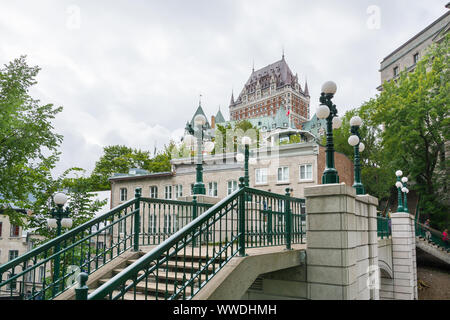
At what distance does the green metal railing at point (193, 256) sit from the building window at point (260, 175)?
23.7 meters

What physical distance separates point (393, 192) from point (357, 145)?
114 feet

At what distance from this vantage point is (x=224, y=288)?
16.8ft

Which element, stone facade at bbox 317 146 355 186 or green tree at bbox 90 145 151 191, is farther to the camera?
green tree at bbox 90 145 151 191

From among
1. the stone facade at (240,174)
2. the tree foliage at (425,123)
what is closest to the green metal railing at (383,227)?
the stone facade at (240,174)

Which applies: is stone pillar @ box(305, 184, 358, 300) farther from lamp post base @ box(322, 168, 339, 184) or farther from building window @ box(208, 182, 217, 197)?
building window @ box(208, 182, 217, 197)

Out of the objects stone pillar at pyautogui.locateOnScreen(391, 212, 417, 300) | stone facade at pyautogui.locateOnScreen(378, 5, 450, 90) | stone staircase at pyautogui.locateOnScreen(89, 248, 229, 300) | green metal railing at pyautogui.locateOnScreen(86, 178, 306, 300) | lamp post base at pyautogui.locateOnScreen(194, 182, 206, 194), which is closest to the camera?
green metal railing at pyautogui.locateOnScreen(86, 178, 306, 300)

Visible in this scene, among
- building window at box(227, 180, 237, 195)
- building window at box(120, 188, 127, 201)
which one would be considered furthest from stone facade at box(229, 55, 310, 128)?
building window at box(227, 180, 237, 195)

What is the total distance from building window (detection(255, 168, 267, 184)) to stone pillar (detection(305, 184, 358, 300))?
2508 cm

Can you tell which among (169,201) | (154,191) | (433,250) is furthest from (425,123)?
(169,201)

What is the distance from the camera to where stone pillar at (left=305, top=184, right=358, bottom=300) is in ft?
22.6

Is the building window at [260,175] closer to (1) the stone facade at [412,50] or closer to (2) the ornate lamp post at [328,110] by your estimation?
(1) the stone facade at [412,50]
